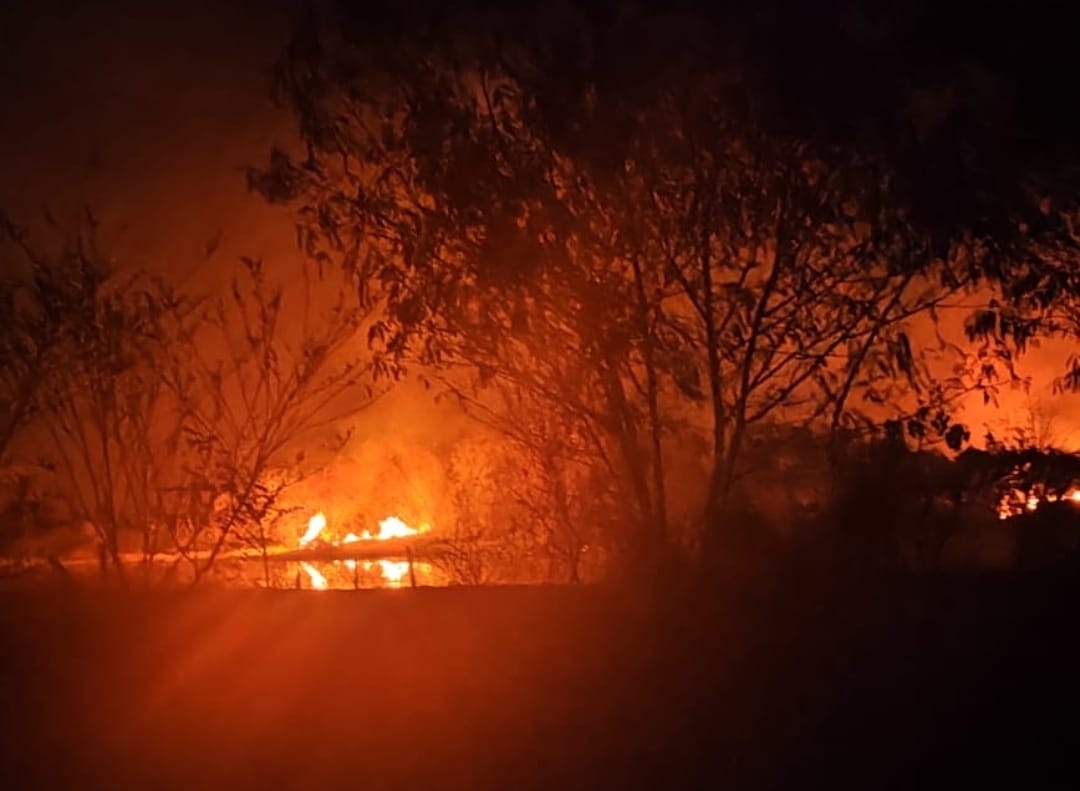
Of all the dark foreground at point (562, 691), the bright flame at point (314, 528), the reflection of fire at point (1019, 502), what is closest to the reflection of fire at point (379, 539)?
the bright flame at point (314, 528)

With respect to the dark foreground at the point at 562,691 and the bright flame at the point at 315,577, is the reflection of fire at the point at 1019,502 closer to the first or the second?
the dark foreground at the point at 562,691

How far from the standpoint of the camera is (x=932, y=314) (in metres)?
10.6

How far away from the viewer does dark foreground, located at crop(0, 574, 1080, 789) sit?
785cm

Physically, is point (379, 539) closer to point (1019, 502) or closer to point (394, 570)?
point (394, 570)

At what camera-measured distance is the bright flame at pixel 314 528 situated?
1209 centimetres

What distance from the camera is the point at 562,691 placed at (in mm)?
8625

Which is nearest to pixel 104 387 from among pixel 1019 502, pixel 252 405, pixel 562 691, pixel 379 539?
pixel 252 405

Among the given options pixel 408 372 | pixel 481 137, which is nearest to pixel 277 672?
pixel 408 372

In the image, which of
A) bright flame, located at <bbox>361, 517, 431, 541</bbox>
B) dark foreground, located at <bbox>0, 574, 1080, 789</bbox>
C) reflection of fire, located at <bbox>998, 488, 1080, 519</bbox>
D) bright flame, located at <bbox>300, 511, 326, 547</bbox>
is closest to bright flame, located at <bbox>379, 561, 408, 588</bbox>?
bright flame, located at <bbox>361, 517, 431, 541</bbox>

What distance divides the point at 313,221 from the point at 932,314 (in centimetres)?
460

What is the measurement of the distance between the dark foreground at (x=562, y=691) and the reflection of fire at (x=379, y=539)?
1.15 m

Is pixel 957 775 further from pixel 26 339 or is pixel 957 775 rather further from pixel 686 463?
pixel 26 339

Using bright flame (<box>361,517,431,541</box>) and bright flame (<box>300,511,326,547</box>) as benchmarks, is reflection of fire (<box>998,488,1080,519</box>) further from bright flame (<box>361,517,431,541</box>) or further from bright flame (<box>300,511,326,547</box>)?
bright flame (<box>300,511,326,547</box>)

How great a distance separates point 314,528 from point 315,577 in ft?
2.29
